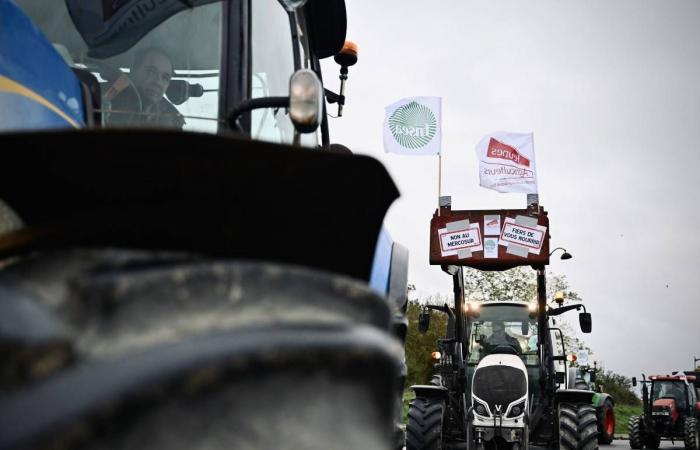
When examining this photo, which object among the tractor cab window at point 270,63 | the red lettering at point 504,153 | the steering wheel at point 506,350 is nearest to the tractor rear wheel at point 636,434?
the red lettering at point 504,153

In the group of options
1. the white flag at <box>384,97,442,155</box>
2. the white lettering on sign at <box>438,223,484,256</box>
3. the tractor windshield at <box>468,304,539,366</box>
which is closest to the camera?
the white lettering on sign at <box>438,223,484,256</box>

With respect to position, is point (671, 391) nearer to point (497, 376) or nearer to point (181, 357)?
point (497, 376)

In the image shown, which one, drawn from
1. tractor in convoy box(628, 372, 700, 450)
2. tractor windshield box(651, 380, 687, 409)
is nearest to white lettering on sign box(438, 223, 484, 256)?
tractor in convoy box(628, 372, 700, 450)

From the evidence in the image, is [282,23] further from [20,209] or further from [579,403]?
[579,403]

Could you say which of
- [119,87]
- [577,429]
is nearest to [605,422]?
[577,429]

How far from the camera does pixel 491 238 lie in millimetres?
11516

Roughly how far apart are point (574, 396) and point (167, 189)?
1102cm

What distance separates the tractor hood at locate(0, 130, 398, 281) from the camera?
2.99 ft

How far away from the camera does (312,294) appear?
33.8 inches

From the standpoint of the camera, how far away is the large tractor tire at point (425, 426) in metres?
11.1

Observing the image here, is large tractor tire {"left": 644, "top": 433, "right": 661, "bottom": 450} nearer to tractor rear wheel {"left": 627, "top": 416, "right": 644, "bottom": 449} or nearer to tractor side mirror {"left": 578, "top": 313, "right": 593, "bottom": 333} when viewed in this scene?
tractor rear wheel {"left": 627, "top": 416, "right": 644, "bottom": 449}

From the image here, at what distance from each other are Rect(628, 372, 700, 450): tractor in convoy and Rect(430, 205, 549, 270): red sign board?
15.2 metres

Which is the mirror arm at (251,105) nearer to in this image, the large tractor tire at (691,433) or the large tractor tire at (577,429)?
the large tractor tire at (577,429)

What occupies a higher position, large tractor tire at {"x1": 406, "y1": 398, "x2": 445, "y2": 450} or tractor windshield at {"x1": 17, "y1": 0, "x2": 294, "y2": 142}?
tractor windshield at {"x1": 17, "y1": 0, "x2": 294, "y2": 142}
